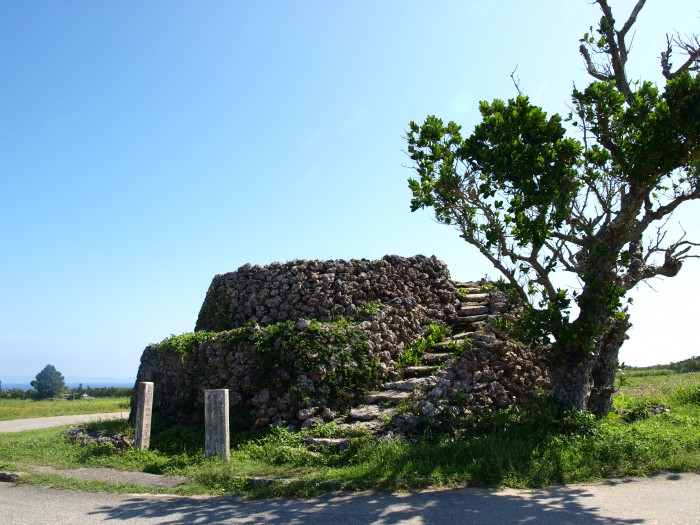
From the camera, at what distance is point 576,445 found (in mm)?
7992

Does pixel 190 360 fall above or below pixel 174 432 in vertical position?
above

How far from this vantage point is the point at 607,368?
10.2m

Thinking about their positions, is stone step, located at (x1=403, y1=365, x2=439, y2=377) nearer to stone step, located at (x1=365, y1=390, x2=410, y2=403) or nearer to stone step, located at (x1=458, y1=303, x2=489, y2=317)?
stone step, located at (x1=365, y1=390, x2=410, y2=403)

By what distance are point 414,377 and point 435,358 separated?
2.65 ft

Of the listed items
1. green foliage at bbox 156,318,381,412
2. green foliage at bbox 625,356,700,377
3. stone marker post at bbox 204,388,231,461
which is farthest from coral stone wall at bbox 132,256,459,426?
green foliage at bbox 625,356,700,377

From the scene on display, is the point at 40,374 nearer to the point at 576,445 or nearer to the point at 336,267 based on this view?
the point at 336,267

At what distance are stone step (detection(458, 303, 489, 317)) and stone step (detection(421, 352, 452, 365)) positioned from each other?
2421 millimetres

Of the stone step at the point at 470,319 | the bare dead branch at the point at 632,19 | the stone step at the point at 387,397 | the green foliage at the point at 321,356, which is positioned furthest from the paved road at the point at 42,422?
the bare dead branch at the point at 632,19

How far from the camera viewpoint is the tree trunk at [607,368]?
33.1 feet

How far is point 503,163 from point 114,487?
7516mm

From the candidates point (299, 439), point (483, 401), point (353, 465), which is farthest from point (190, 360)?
point (483, 401)

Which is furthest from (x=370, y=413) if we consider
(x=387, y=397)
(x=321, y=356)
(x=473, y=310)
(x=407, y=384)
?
(x=473, y=310)

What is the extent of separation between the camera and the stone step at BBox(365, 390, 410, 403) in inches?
403

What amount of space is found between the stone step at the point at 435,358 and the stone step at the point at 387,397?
1.52m
